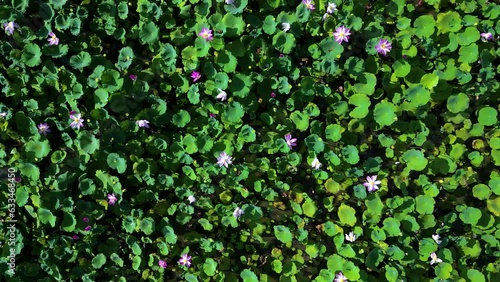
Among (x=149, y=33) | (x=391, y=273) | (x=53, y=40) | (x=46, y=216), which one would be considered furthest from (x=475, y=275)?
(x=53, y=40)

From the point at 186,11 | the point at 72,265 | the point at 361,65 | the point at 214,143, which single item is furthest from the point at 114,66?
the point at 361,65

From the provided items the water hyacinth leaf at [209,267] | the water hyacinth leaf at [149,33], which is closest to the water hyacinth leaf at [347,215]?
the water hyacinth leaf at [209,267]

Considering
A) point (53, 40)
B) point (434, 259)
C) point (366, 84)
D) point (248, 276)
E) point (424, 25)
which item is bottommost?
point (248, 276)

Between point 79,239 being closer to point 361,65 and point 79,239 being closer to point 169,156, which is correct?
point 169,156

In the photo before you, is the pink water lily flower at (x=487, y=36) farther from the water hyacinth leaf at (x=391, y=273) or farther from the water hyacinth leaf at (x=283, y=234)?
the water hyacinth leaf at (x=283, y=234)

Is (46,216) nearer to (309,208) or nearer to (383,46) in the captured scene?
(309,208)

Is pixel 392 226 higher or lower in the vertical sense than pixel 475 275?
higher

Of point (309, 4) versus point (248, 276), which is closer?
point (309, 4)
